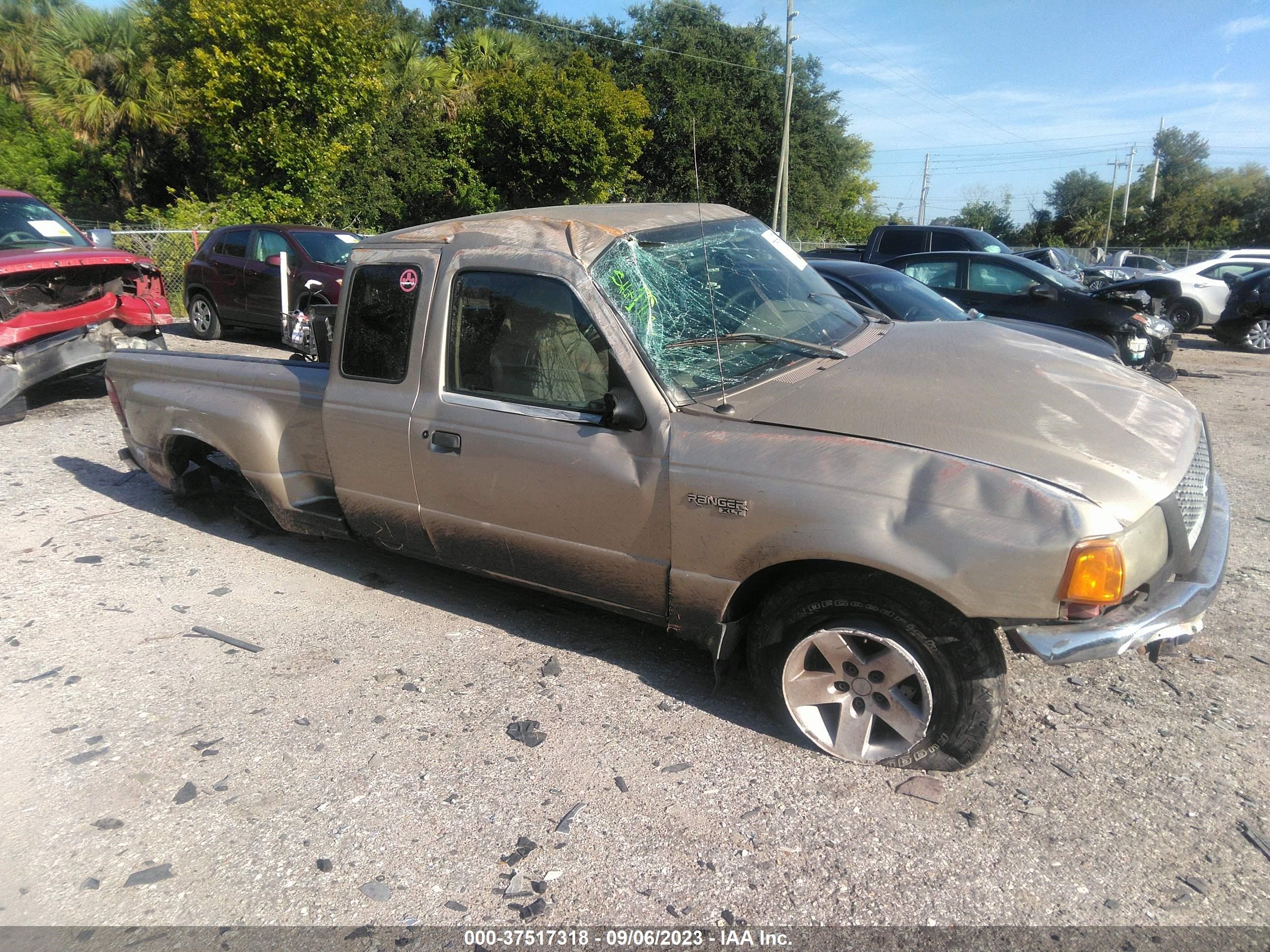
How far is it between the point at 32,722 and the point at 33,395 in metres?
7.46

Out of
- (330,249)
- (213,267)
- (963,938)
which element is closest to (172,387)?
(963,938)

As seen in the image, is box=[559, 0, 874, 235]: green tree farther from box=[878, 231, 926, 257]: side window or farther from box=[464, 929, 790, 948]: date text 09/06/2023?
box=[464, 929, 790, 948]: date text 09/06/2023

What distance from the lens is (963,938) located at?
243 centimetres

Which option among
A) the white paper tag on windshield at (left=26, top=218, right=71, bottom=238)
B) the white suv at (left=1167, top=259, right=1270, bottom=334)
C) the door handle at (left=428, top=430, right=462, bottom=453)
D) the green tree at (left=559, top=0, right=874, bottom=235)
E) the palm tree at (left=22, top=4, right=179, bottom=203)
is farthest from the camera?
the green tree at (left=559, top=0, right=874, bottom=235)

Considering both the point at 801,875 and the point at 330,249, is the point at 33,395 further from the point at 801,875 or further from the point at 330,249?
the point at 801,875

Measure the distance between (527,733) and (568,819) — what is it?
1.79 ft

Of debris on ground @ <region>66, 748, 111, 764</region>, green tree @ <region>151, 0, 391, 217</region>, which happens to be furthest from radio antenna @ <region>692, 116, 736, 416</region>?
green tree @ <region>151, 0, 391, 217</region>

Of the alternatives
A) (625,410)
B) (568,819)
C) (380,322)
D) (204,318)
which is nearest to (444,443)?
(380,322)

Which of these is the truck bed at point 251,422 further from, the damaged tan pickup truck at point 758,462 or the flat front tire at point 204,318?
the flat front tire at point 204,318

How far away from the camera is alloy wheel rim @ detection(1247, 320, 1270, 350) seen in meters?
13.7

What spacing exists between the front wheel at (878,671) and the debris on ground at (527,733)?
88 cm

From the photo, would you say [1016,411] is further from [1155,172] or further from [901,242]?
[1155,172]

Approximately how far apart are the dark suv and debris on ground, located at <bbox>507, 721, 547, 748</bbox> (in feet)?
30.1

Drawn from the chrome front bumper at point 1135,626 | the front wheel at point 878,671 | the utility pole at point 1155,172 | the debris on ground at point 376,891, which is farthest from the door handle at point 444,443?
the utility pole at point 1155,172
